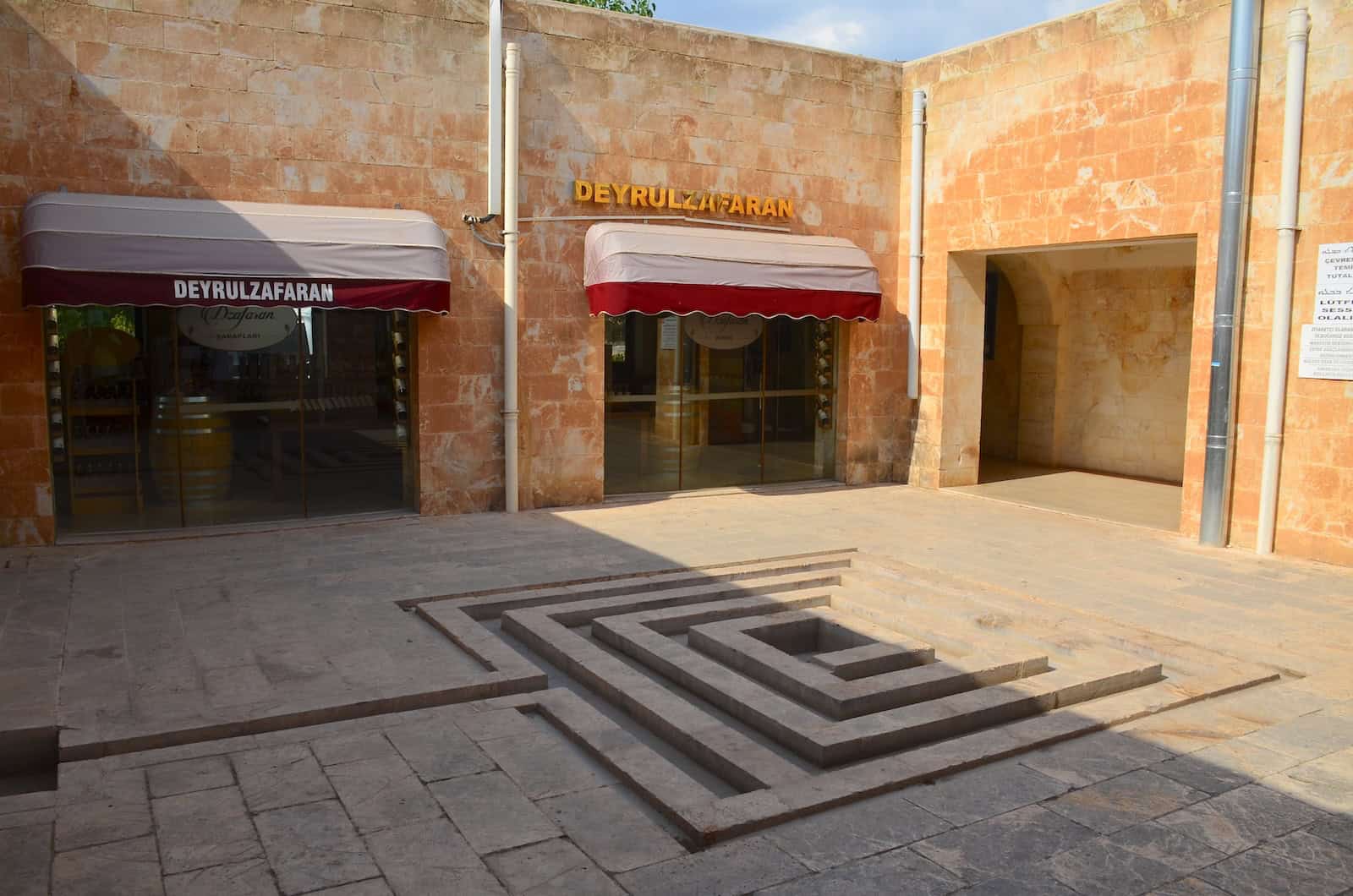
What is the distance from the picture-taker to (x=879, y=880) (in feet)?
13.2

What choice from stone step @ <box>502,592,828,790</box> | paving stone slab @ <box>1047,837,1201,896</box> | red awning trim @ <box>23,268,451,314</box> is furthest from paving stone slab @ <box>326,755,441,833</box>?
red awning trim @ <box>23,268,451,314</box>

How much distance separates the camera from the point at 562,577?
27.7 ft

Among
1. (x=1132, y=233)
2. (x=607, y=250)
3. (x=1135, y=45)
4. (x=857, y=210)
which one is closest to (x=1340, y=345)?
(x=1132, y=233)

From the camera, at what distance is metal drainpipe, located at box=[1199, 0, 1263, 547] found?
379 inches

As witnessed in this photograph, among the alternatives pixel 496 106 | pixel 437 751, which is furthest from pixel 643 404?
pixel 437 751

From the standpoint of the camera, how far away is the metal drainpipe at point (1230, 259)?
9617 millimetres

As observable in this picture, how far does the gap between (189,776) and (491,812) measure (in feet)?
4.65

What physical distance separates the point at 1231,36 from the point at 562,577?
7485 millimetres

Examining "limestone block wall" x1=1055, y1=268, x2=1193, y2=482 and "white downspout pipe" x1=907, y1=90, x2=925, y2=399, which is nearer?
"white downspout pipe" x1=907, y1=90, x2=925, y2=399

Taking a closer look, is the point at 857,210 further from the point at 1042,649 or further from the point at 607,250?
the point at 1042,649

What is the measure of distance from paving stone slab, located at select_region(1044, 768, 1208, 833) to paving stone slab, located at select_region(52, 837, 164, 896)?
11.7 ft

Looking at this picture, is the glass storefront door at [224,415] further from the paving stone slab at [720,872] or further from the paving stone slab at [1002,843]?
the paving stone slab at [1002,843]

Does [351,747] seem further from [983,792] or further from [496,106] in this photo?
[496,106]

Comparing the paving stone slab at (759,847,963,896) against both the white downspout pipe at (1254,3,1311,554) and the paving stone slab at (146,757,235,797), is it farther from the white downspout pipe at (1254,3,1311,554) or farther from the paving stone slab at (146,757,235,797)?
the white downspout pipe at (1254,3,1311,554)
